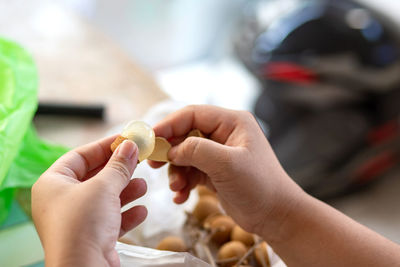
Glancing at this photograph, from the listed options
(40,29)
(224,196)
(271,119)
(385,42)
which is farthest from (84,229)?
(385,42)

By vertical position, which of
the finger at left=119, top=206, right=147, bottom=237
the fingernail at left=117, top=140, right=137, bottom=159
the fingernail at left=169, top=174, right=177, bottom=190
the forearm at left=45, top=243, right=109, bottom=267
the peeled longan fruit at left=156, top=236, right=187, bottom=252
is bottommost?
the peeled longan fruit at left=156, top=236, right=187, bottom=252

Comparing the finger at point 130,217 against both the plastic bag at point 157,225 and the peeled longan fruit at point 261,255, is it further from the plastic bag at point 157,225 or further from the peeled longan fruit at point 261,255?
the peeled longan fruit at point 261,255

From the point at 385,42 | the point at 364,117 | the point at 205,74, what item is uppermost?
the point at 385,42

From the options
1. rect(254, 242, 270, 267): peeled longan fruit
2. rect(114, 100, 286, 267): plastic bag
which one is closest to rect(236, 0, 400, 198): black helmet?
rect(114, 100, 286, 267): plastic bag

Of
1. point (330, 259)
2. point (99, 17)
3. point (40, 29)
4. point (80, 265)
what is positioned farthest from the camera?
point (99, 17)

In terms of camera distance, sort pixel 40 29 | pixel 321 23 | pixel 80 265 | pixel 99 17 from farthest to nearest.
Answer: pixel 99 17
pixel 321 23
pixel 40 29
pixel 80 265

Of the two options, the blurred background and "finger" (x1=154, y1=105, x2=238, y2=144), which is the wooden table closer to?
the blurred background

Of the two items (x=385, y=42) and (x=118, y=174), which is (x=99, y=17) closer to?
(x=385, y=42)

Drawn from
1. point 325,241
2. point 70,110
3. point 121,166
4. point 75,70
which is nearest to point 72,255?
point 121,166
